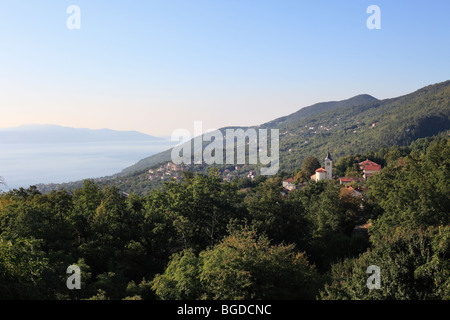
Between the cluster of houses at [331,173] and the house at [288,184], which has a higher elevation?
the cluster of houses at [331,173]

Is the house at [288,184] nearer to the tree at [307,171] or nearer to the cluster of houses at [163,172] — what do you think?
the tree at [307,171]

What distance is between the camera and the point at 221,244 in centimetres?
1009

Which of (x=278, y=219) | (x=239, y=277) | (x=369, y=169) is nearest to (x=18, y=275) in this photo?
(x=239, y=277)

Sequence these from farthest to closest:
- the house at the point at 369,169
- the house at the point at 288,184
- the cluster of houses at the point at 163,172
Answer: the cluster of houses at the point at 163,172, the house at the point at 288,184, the house at the point at 369,169

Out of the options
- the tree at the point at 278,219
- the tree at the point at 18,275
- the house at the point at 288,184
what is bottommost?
the house at the point at 288,184

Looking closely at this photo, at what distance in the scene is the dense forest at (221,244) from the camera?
26.9 feet

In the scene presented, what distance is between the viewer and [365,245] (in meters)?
18.5

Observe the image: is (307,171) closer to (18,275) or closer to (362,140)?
(18,275)

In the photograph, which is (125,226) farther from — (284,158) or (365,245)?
(284,158)

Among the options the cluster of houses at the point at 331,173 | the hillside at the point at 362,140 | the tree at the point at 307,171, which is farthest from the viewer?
the hillside at the point at 362,140

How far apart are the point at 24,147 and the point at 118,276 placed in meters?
203

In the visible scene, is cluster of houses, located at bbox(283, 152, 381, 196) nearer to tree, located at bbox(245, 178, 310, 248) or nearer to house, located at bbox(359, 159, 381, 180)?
house, located at bbox(359, 159, 381, 180)

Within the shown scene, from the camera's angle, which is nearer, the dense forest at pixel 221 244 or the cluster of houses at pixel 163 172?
the dense forest at pixel 221 244

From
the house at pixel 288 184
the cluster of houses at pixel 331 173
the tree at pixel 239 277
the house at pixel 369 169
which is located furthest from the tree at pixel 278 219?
the house at pixel 288 184
